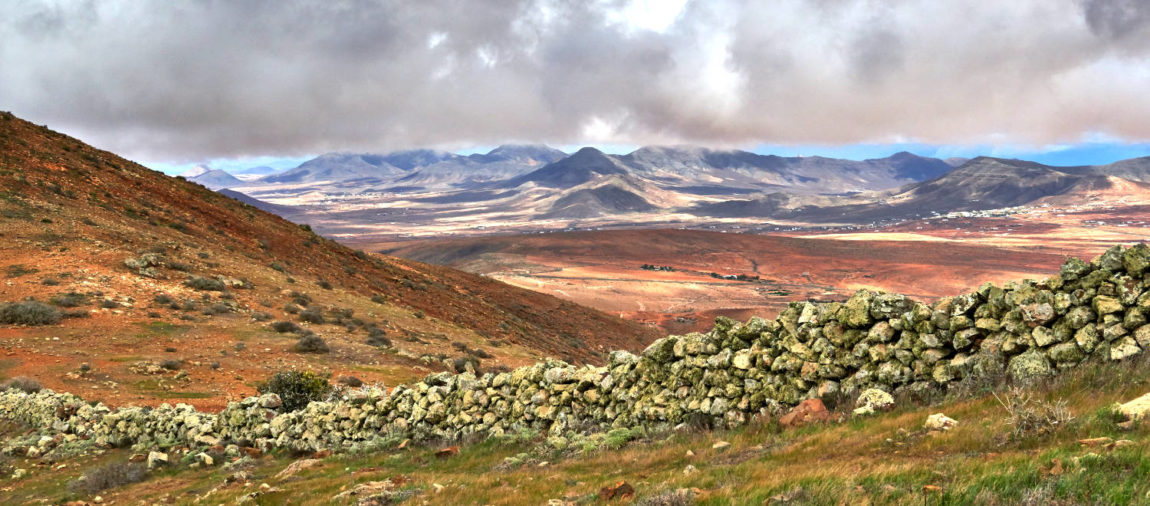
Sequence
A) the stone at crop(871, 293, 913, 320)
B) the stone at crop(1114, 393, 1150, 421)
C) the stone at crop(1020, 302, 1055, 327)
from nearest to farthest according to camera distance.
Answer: the stone at crop(1114, 393, 1150, 421), the stone at crop(1020, 302, 1055, 327), the stone at crop(871, 293, 913, 320)

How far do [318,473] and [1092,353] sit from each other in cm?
1322

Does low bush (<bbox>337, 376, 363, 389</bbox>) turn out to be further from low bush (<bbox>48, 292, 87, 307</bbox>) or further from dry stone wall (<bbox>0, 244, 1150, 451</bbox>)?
low bush (<bbox>48, 292, 87, 307</bbox>)

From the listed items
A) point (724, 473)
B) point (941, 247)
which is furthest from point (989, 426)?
point (941, 247)

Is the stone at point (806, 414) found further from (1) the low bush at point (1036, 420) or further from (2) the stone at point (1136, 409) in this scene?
(2) the stone at point (1136, 409)

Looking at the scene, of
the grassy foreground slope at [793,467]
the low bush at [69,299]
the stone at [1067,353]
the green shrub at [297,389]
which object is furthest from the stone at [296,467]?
the low bush at [69,299]

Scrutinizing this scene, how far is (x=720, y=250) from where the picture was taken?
142750 millimetres

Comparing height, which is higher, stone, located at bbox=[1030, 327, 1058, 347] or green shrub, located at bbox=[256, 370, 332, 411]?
stone, located at bbox=[1030, 327, 1058, 347]

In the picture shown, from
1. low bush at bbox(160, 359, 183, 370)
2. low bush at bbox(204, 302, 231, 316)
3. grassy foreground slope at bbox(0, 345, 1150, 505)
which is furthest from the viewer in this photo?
low bush at bbox(204, 302, 231, 316)

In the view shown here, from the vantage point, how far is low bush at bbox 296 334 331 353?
842 inches

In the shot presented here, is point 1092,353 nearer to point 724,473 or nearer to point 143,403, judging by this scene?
point 724,473

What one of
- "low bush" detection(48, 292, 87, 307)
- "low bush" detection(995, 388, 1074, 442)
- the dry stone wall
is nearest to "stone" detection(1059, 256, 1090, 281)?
the dry stone wall

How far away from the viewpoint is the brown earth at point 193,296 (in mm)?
18562

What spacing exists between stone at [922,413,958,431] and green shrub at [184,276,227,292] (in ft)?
95.0

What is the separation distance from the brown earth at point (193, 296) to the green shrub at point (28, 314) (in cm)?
48
